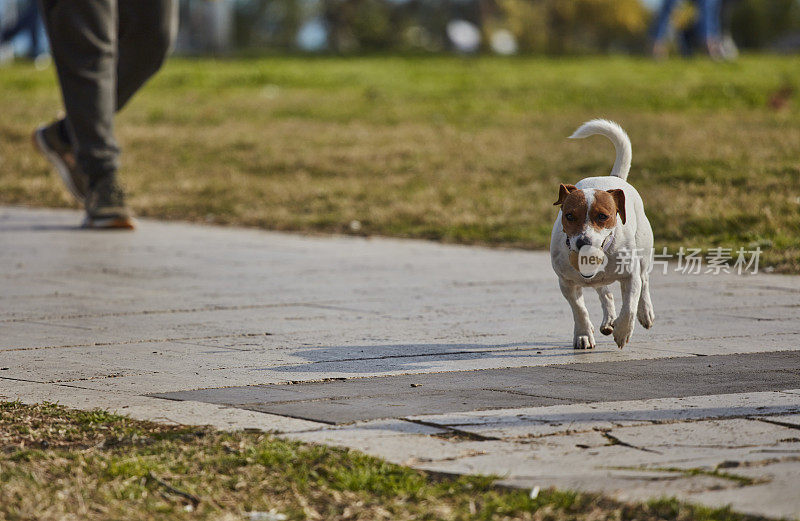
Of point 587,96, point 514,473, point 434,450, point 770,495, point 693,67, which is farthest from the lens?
point 693,67

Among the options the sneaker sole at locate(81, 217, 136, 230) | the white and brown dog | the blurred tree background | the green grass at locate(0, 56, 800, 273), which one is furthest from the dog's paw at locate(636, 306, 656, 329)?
the blurred tree background

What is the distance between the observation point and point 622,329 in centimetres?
534

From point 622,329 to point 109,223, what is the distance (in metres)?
6.00

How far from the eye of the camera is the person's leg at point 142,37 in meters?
9.73

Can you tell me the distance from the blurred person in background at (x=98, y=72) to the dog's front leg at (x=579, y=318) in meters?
5.17

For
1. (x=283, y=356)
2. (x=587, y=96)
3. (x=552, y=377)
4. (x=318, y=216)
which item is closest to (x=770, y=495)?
(x=552, y=377)

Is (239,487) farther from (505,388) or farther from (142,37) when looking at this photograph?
(142,37)

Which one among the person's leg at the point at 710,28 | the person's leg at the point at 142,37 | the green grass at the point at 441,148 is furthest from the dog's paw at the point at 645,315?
the person's leg at the point at 710,28

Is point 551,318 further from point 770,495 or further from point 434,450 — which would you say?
point 770,495

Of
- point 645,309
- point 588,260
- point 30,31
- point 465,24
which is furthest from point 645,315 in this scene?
point 465,24

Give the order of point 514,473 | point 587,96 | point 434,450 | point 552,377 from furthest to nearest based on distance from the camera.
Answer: point 587,96 → point 552,377 → point 434,450 → point 514,473

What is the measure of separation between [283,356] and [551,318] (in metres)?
1.67

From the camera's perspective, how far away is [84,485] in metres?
3.41

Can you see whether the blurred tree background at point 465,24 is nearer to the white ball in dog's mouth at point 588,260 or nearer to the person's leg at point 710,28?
the person's leg at point 710,28
